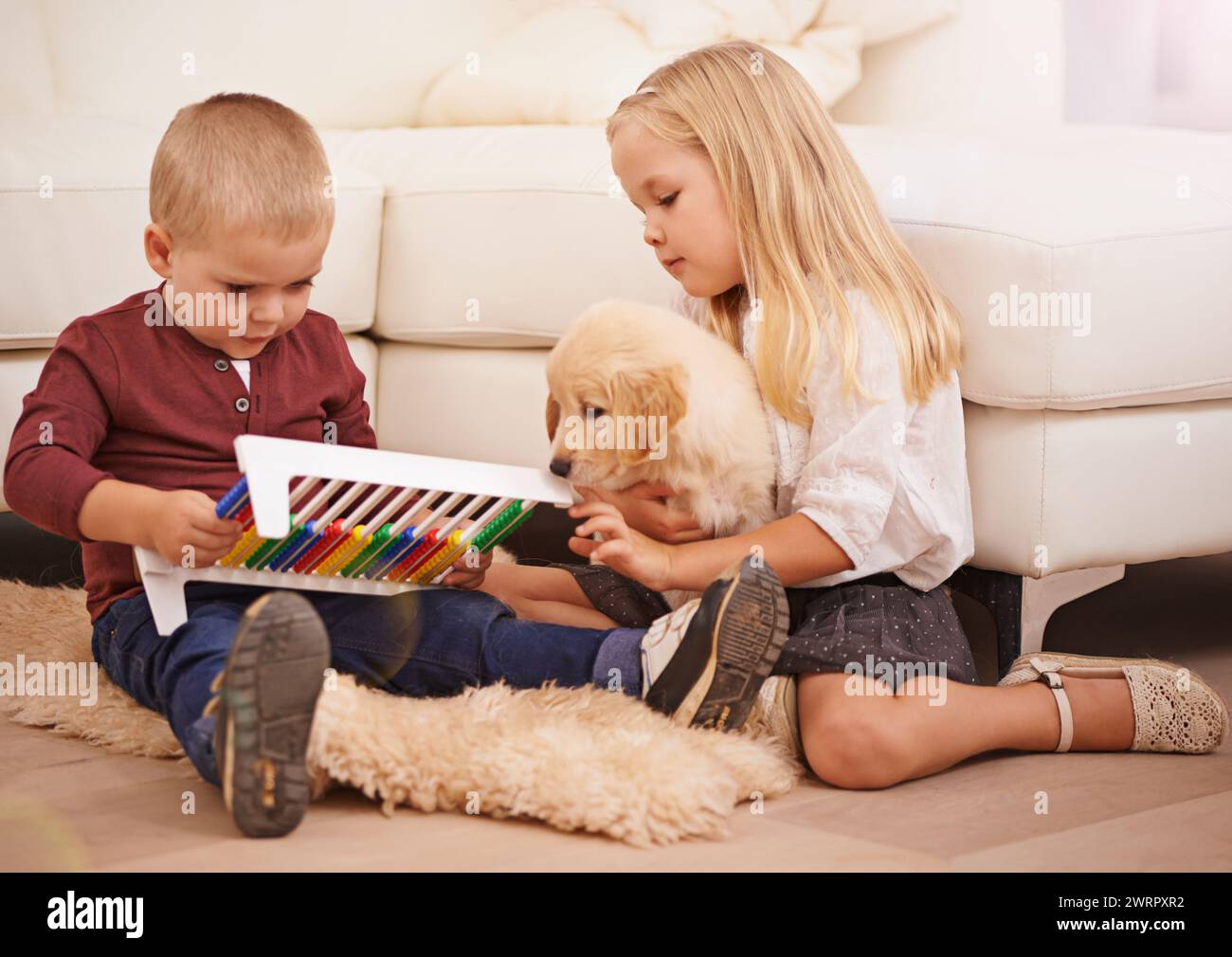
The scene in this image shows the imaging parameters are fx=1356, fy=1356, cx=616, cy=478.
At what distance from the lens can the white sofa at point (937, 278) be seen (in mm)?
1544

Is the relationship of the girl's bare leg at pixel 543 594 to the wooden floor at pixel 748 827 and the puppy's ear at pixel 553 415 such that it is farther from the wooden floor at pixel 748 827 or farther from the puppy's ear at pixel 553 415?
the wooden floor at pixel 748 827

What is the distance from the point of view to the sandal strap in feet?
4.71

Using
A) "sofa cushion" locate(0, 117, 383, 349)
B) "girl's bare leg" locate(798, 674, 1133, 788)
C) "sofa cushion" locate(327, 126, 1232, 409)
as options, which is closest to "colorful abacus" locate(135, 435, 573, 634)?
"girl's bare leg" locate(798, 674, 1133, 788)

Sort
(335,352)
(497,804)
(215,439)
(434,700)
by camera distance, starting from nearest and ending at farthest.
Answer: (497,804) → (434,700) → (215,439) → (335,352)

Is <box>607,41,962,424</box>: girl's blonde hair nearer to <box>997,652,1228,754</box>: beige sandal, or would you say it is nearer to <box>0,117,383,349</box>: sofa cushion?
<box>997,652,1228,754</box>: beige sandal

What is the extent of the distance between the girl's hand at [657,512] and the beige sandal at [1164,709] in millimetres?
407

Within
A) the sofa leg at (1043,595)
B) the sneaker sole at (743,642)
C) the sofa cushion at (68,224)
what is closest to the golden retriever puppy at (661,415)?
the sneaker sole at (743,642)

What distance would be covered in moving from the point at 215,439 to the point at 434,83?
60.8 inches

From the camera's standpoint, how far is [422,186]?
2115 mm

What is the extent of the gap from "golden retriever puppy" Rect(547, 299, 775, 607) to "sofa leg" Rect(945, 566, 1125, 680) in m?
0.32

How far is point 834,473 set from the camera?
147 cm

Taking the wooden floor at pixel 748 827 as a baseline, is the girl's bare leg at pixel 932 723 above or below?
above
